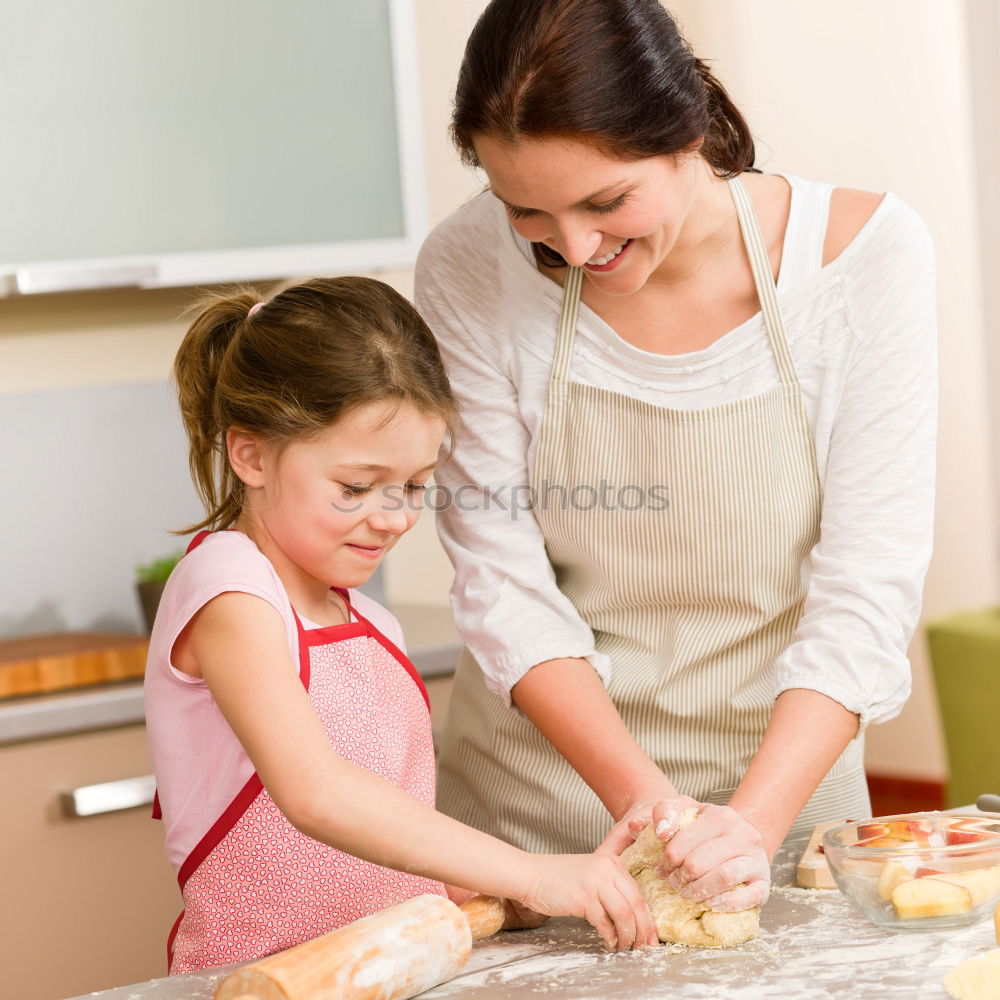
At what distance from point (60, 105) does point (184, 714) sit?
4.11ft

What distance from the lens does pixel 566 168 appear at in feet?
3.73

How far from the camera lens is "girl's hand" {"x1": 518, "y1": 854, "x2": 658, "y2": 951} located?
1.06 m

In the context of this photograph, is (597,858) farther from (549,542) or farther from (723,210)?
(723,210)

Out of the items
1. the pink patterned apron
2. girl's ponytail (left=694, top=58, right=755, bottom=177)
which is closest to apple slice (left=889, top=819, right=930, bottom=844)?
the pink patterned apron

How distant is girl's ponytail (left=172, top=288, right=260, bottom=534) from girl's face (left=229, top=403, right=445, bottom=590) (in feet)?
0.21

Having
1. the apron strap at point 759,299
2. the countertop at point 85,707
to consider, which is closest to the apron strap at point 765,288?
the apron strap at point 759,299

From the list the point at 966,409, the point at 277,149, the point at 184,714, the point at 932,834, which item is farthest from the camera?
the point at 966,409

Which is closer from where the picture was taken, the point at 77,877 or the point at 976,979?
the point at 976,979

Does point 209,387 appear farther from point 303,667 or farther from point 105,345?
point 105,345

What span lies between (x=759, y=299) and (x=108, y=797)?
3.83 feet

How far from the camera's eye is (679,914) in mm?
1072

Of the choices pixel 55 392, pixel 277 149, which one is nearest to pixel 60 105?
pixel 277 149

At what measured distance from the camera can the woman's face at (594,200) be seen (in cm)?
114

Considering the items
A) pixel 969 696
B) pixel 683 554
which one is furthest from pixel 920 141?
pixel 683 554
